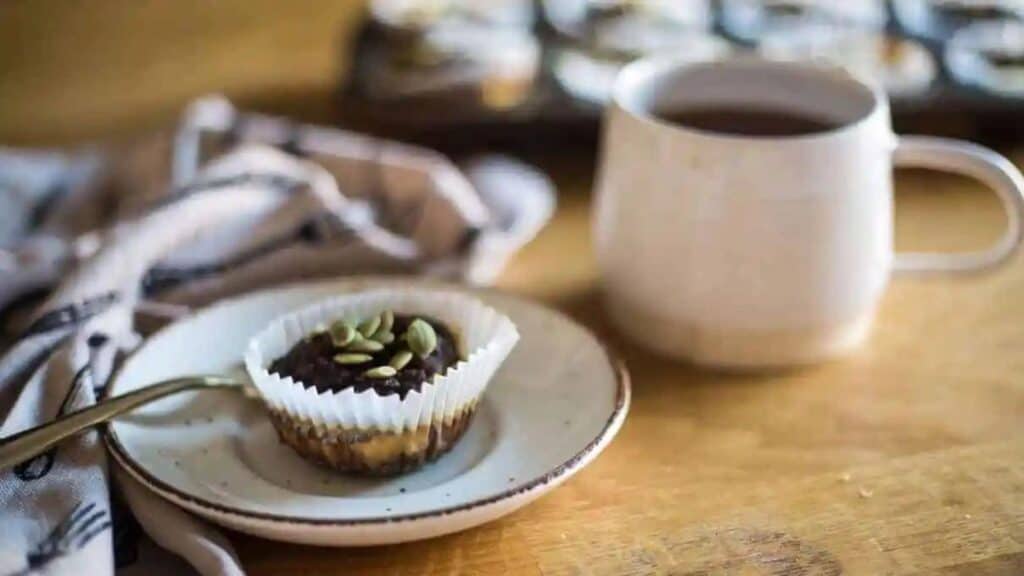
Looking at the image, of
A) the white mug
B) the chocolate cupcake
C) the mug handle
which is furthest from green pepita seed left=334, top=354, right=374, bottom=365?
the mug handle

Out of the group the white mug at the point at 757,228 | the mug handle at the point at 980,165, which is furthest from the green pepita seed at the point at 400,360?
the mug handle at the point at 980,165

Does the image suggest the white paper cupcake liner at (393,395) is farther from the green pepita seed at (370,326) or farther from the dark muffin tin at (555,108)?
the dark muffin tin at (555,108)

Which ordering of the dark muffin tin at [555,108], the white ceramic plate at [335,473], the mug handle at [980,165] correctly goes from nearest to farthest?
the white ceramic plate at [335,473] < the mug handle at [980,165] < the dark muffin tin at [555,108]

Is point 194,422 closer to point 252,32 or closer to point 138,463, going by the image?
point 138,463

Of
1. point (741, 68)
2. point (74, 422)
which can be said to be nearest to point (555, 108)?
point (741, 68)

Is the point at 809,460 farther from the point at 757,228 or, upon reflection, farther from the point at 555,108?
the point at 555,108

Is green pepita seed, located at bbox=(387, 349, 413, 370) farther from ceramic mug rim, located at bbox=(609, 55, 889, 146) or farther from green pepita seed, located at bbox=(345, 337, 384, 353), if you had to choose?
→ ceramic mug rim, located at bbox=(609, 55, 889, 146)
